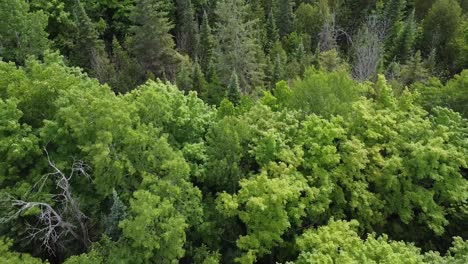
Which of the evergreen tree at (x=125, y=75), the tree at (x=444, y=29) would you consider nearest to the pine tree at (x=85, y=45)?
the evergreen tree at (x=125, y=75)

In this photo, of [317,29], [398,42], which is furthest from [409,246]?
[317,29]

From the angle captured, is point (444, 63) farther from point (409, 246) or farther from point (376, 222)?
point (409, 246)

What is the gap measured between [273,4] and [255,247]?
35127 millimetres

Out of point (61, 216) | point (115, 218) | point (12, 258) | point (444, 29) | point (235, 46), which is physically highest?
point (235, 46)

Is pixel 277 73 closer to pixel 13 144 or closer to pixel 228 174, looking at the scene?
pixel 228 174

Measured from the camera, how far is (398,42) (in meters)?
40.5

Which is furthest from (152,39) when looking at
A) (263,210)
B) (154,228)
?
(263,210)

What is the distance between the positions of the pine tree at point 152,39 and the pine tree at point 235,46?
4834mm

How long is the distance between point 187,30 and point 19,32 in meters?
15.7

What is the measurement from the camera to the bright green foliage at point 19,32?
3050 centimetres

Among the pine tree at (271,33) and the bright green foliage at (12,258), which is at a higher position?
the pine tree at (271,33)

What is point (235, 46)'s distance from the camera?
Answer: 1252 inches

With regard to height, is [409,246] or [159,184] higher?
[159,184]

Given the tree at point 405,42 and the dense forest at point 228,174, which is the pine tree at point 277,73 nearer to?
the dense forest at point 228,174
